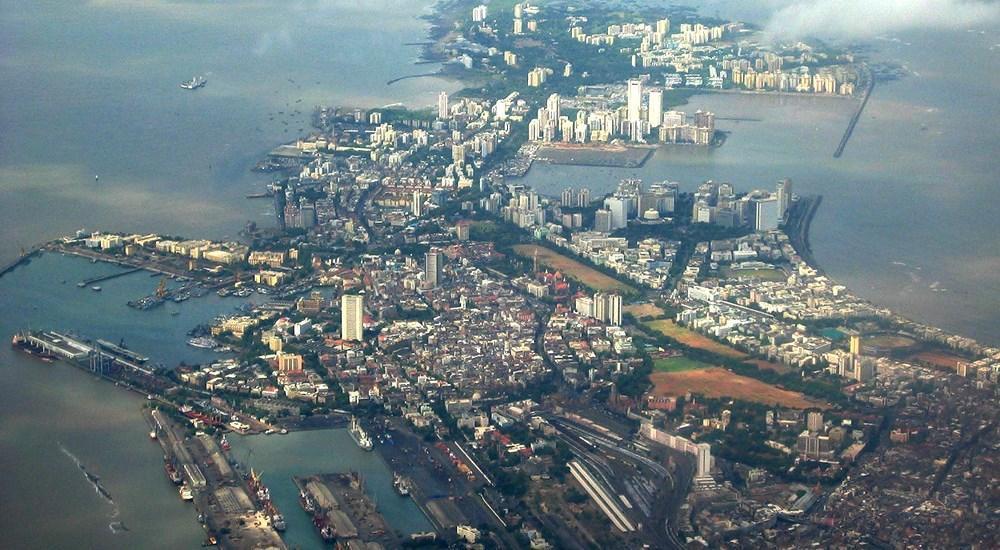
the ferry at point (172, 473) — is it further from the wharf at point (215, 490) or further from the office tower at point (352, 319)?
the office tower at point (352, 319)

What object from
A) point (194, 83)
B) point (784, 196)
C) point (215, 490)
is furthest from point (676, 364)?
point (194, 83)

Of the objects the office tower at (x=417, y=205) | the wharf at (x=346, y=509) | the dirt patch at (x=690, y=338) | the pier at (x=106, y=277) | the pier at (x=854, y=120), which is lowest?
the wharf at (x=346, y=509)

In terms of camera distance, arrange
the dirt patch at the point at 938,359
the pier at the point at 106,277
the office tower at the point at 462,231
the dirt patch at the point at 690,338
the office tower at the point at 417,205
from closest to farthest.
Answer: the dirt patch at the point at 938,359
the dirt patch at the point at 690,338
the pier at the point at 106,277
the office tower at the point at 462,231
the office tower at the point at 417,205

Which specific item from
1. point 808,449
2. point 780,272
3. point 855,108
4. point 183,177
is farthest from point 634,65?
point 808,449

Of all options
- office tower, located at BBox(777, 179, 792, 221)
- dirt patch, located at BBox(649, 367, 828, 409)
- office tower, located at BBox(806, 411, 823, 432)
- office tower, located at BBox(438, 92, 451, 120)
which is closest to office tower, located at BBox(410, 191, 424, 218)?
office tower, located at BBox(777, 179, 792, 221)

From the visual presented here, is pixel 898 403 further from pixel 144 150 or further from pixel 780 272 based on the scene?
pixel 144 150

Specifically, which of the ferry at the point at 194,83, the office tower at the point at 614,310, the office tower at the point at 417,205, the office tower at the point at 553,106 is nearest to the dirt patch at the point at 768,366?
the office tower at the point at 614,310

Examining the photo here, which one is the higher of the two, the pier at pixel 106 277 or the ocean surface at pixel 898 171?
the ocean surface at pixel 898 171

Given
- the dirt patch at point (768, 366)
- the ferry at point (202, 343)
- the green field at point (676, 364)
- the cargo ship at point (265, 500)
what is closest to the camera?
the cargo ship at point (265, 500)

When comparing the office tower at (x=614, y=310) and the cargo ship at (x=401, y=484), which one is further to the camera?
the office tower at (x=614, y=310)
